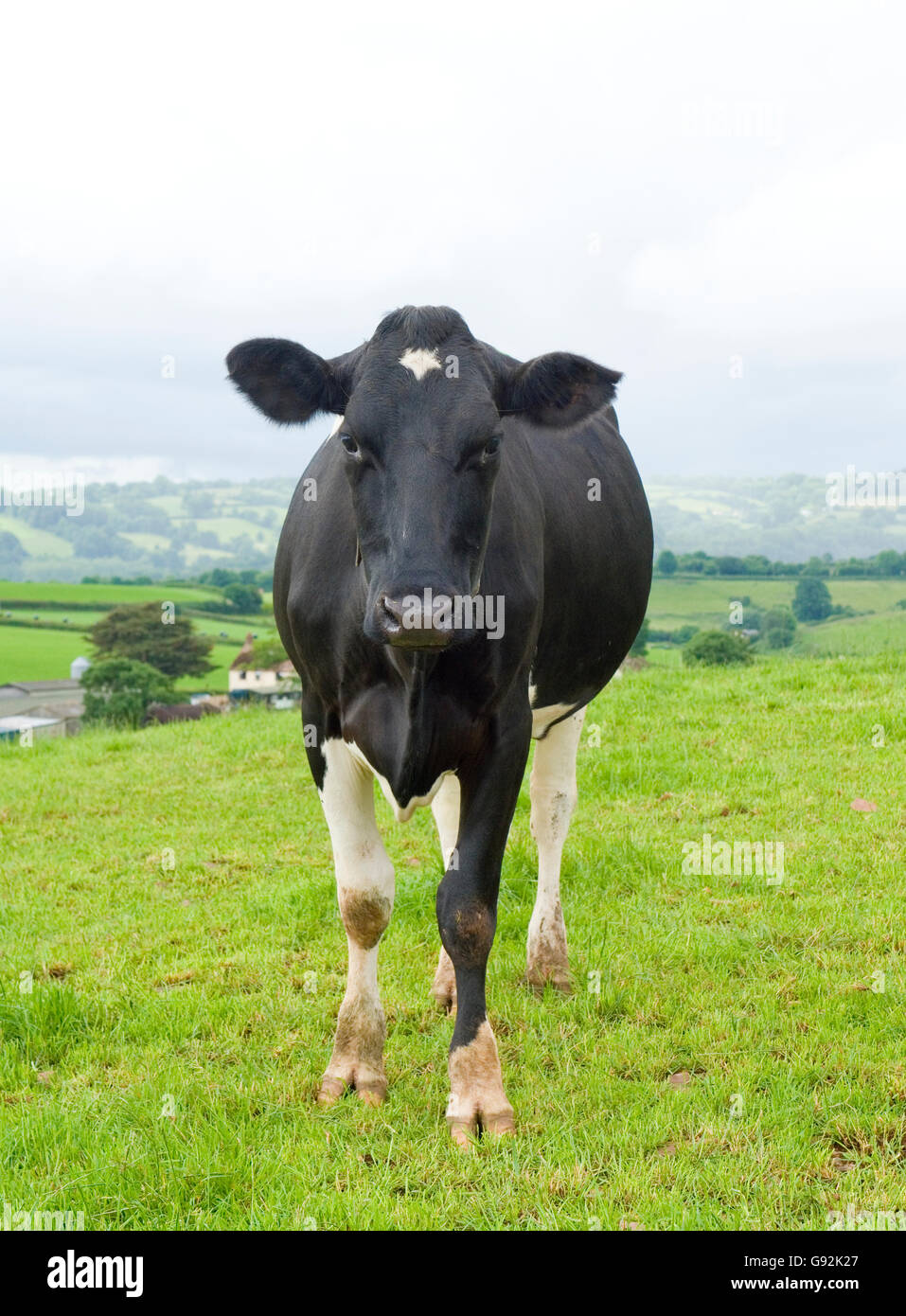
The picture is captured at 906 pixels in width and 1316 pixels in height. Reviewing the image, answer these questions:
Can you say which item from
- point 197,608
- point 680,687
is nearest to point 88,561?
point 197,608

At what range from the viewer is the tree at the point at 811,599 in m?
21.8

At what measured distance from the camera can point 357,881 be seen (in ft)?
14.9

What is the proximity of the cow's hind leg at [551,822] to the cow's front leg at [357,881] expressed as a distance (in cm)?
117

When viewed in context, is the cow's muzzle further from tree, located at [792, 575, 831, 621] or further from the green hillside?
the green hillside

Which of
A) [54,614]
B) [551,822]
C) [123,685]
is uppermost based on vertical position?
[551,822]

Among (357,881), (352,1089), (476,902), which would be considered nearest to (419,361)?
(476,902)

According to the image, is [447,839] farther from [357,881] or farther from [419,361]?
[419,361]

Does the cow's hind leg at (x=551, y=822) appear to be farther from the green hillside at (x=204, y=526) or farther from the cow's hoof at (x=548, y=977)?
the green hillside at (x=204, y=526)

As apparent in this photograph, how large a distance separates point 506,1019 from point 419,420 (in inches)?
104

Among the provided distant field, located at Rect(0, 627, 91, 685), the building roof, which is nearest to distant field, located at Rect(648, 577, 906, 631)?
the building roof

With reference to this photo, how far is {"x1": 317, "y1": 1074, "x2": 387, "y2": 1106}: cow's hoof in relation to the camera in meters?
4.23

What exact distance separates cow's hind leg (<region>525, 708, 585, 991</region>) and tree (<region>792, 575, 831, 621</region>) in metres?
15.2

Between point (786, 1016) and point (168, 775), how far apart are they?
7.01 m

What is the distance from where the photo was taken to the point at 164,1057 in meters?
4.66
